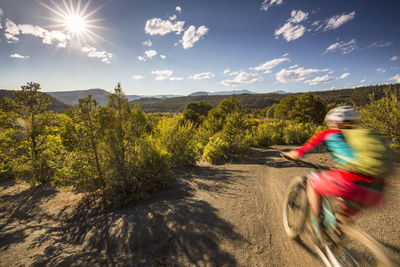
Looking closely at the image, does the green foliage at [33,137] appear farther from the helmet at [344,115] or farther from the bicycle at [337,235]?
the helmet at [344,115]

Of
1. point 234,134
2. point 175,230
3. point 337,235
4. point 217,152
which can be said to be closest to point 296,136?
point 234,134

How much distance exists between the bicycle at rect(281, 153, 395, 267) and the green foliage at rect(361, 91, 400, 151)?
19.4 ft

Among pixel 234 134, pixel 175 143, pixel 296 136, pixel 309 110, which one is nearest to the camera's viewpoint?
pixel 175 143

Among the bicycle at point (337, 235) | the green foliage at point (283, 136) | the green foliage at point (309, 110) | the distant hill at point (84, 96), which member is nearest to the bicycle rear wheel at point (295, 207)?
the bicycle at point (337, 235)

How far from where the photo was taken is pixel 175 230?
9.84 ft

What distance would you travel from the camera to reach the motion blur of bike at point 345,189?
1703 mm

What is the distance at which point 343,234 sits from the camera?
201cm

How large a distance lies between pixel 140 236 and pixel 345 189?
3189mm

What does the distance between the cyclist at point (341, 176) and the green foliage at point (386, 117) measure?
5934 mm

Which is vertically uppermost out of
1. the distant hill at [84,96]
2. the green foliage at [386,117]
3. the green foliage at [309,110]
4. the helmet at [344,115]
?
the distant hill at [84,96]

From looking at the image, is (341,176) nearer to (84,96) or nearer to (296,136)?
(84,96)

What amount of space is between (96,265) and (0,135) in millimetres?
7117

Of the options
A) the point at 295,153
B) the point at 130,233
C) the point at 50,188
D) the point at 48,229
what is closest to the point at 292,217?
the point at 295,153

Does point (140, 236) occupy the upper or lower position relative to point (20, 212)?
upper
